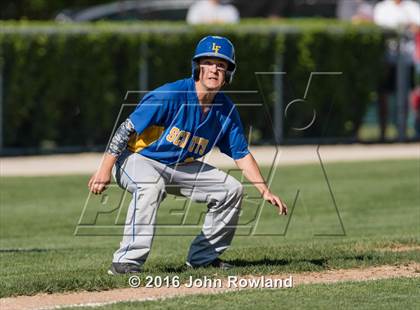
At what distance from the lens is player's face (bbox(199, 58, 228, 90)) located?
807 cm

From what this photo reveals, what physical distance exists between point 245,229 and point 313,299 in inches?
185

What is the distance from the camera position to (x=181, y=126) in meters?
8.10

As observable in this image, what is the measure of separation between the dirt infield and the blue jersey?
7262 mm

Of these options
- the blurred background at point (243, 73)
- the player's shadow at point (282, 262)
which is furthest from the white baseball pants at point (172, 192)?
the blurred background at point (243, 73)

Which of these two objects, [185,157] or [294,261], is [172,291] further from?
[294,261]

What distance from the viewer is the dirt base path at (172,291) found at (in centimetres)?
720

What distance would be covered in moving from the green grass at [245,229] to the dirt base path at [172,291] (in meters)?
0.14

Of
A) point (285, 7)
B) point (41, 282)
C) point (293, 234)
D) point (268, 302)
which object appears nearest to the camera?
point (268, 302)

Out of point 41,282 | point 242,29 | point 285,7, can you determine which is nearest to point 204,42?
point 41,282

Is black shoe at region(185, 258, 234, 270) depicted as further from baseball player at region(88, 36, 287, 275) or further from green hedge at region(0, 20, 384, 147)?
green hedge at region(0, 20, 384, 147)

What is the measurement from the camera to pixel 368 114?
2125cm

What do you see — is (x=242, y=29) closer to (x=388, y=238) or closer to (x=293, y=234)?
(x=293, y=234)

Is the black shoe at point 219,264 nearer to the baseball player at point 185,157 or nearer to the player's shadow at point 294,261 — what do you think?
the baseball player at point 185,157

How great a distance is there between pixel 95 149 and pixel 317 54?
4.10 m
